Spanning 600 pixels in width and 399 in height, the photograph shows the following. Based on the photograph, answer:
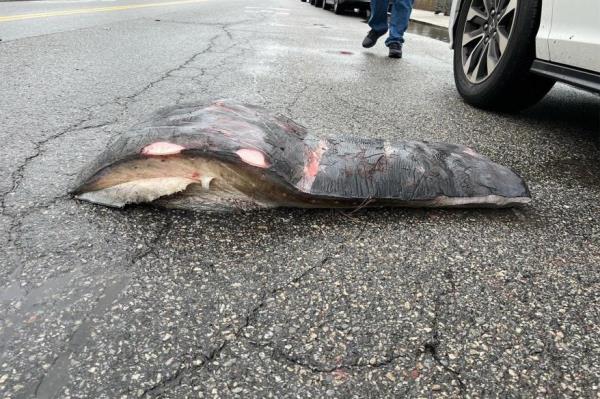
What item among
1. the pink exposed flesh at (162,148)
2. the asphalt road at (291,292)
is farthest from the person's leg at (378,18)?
the pink exposed flesh at (162,148)

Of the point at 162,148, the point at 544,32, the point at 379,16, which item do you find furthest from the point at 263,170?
the point at 379,16

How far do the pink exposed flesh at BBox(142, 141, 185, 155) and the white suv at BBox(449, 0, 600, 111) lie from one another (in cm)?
220

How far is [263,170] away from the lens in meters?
1.76

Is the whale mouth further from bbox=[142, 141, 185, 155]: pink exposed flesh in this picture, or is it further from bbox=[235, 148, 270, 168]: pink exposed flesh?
bbox=[235, 148, 270, 168]: pink exposed flesh

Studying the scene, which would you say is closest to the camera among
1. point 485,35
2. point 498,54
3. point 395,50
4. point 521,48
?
point 521,48

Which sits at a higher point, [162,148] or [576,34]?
[576,34]

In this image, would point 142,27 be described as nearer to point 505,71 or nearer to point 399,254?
point 505,71

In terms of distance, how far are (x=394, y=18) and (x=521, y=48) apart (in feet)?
10.8

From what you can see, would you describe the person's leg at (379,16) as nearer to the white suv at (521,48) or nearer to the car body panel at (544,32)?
the white suv at (521,48)

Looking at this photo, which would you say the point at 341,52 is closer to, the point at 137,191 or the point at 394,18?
the point at 394,18

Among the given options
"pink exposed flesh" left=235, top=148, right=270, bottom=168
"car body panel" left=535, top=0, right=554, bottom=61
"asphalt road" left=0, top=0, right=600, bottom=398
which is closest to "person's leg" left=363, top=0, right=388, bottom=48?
"car body panel" left=535, top=0, right=554, bottom=61

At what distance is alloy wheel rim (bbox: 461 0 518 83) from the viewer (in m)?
3.33

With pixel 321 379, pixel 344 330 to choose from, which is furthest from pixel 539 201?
pixel 321 379

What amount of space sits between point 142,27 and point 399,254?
753cm
